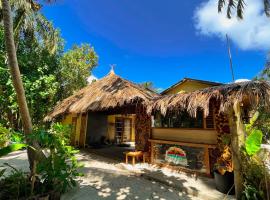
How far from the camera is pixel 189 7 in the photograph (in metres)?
10.1

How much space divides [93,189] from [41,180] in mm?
1265

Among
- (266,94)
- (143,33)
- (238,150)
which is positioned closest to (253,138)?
(238,150)

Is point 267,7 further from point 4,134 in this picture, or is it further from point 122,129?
point 4,134

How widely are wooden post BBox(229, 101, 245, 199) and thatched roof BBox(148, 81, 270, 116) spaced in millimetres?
227

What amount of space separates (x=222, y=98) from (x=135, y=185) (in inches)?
128

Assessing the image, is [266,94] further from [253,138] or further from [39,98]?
[39,98]

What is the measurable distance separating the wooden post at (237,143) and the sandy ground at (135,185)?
53cm

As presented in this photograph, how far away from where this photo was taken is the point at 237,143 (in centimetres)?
436

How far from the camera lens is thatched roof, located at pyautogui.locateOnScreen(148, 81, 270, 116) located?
4188mm

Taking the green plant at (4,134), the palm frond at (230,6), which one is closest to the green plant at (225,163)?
the green plant at (4,134)

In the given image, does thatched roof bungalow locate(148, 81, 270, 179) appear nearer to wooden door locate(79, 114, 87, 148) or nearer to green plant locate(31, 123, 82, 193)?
green plant locate(31, 123, 82, 193)

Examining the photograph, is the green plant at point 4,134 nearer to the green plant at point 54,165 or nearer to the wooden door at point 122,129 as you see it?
the green plant at point 54,165

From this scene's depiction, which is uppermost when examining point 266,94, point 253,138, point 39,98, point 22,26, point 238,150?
point 22,26

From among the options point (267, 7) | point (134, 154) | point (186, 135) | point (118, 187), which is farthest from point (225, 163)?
point (267, 7)
